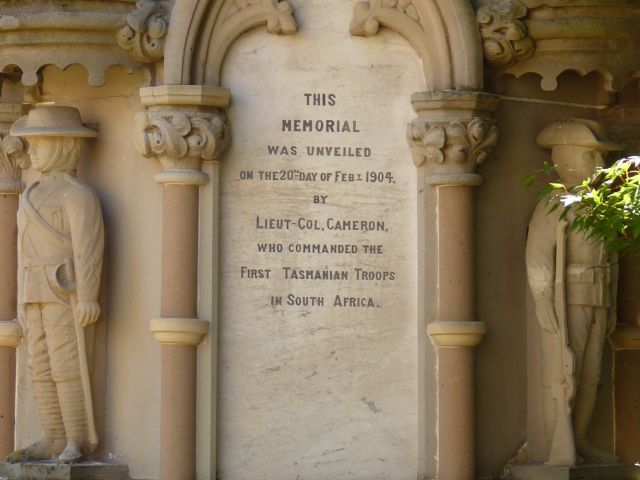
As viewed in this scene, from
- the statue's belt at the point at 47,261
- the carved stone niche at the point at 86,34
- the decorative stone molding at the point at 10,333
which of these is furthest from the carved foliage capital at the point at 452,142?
the decorative stone molding at the point at 10,333

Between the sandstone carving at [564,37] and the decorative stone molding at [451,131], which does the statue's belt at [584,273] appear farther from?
the sandstone carving at [564,37]

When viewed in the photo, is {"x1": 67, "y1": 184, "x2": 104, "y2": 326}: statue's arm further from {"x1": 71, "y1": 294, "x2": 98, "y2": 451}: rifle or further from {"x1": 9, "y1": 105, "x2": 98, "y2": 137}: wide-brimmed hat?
{"x1": 9, "y1": 105, "x2": 98, "y2": 137}: wide-brimmed hat

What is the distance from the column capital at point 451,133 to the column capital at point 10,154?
3.25 metres

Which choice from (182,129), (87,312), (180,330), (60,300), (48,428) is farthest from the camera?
(48,428)

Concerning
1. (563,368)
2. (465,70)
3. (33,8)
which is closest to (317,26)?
(465,70)

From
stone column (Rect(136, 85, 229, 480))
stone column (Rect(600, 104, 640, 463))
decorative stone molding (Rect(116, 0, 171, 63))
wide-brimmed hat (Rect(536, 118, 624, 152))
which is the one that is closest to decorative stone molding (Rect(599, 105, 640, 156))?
stone column (Rect(600, 104, 640, 463))

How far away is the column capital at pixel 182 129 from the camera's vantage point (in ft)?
51.9

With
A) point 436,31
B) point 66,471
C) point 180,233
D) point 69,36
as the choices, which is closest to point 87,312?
point 180,233

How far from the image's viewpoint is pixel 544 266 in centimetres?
1611

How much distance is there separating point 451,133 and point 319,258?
1418 millimetres

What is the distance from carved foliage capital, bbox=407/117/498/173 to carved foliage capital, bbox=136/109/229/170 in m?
1.52

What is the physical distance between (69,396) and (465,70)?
4.03m

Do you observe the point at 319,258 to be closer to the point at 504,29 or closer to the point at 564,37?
the point at 504,29

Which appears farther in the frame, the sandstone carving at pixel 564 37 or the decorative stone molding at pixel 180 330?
the sandstone carving at pixel 564 37
